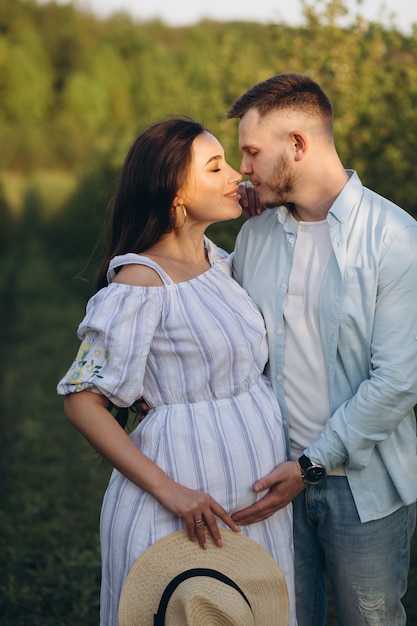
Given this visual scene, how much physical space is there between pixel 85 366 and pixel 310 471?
2.76ft

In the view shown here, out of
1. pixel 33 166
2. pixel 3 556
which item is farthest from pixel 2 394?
pixel 33 166

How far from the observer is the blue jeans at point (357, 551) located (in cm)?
296

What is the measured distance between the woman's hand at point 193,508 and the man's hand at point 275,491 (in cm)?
13

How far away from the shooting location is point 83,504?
6.55 meters

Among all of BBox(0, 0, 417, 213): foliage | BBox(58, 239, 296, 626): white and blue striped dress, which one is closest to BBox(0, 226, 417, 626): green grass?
BBox(58, 239, 296, 626): white and blue striped dress

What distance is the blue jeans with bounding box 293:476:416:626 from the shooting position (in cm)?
296

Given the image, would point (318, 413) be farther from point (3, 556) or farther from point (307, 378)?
point (3, 556)

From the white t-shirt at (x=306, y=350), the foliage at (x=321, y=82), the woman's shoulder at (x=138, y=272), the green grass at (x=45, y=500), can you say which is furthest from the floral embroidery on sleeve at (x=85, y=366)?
the green grass at (x=45, y=500)

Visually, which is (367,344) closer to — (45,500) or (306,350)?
(306,350)

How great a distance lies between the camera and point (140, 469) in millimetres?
2771

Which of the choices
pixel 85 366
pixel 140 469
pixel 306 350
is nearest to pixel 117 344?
pixel 85 366

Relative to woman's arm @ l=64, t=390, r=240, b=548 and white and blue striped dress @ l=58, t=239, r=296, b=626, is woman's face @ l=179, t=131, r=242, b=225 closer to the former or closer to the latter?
white and blue striped dress @ l=58, t=239, r=296, b=626

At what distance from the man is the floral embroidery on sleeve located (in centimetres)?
64

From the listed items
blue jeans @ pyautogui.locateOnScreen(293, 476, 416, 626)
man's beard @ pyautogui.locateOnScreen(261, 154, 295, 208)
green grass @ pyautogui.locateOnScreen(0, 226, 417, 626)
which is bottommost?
green grass @ pyautogui.locateOnScreen(0, 226, 417, 626)
